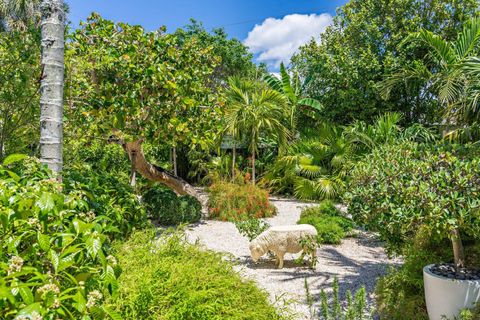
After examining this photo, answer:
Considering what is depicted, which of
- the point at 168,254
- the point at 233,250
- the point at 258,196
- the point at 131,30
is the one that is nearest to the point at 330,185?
the point at 258,196

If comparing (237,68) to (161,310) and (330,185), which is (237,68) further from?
(161,310)

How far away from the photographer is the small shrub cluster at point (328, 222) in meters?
8.59

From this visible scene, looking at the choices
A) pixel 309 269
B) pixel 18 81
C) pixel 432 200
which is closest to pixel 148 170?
pixel 18 81

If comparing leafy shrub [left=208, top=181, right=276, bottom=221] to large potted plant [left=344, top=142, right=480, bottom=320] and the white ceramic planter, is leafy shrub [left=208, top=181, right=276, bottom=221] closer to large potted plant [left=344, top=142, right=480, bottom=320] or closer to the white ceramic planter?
large potted plant [left=344, top=142, right=480, bottom=320]

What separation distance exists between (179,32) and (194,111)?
15.0 meters

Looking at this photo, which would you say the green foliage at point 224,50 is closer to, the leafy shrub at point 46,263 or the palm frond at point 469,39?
the palm frond at point 469,39

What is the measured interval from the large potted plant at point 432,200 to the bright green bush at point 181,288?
1608mm

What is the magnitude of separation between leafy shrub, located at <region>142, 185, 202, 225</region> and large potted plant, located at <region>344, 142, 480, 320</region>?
6722 millimetres

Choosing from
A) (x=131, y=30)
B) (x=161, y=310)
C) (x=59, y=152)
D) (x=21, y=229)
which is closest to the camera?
(x=21, y=229)

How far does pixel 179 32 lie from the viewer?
21812 millimetres

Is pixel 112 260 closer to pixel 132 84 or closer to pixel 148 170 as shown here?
pixel 132 84

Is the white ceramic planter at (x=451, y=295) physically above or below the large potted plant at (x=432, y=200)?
below

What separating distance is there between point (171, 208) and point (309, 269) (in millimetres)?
4719

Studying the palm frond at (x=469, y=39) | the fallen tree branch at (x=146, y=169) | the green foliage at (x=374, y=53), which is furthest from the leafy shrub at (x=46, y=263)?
the green foliage at (x=374, y=53)
